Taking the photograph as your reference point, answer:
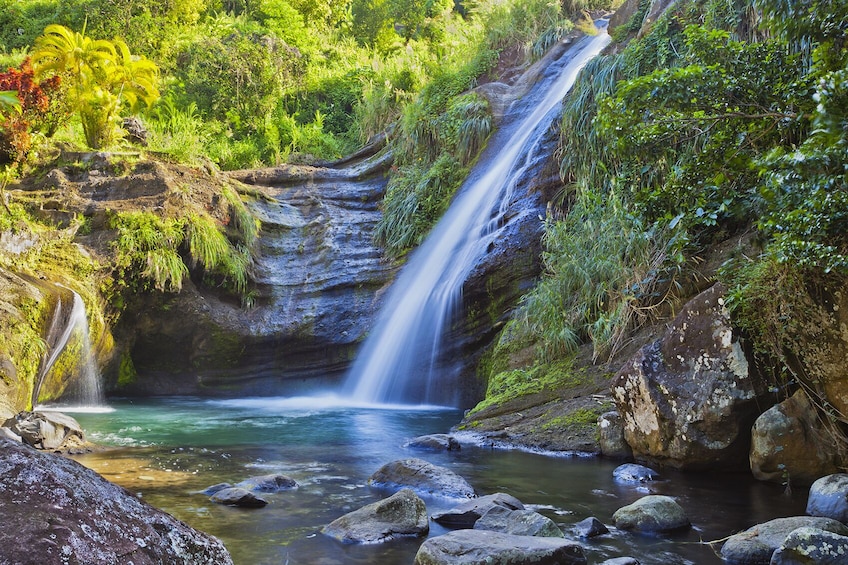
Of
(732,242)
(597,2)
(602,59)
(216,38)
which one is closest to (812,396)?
(732,242)

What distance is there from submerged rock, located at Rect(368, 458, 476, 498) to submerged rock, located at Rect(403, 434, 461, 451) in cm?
135

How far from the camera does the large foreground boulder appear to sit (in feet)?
11.7

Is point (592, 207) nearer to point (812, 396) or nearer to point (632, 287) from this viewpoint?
point (632, 287)

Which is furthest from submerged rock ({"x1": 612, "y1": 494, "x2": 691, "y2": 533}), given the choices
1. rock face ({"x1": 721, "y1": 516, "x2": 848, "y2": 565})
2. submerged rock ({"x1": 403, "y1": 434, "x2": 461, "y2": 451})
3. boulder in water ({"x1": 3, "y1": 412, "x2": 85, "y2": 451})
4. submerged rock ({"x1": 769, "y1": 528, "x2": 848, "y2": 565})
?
boulder in water ({"x1": 3, "y1": 412, "x2": 85, "y2": 451})

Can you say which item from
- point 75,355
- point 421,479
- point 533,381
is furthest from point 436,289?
point 421,479

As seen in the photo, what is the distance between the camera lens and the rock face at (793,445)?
543 centimetres

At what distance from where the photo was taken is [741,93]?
6.54 meters

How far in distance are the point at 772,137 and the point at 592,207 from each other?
9.70 feet

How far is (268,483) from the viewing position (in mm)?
5469

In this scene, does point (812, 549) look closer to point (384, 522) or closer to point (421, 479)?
point (384, 522)

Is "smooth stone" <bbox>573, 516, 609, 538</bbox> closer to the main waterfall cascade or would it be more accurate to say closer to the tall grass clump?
the tall grass clump

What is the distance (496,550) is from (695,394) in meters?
3.07

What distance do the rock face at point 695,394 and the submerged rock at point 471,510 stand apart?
6.40 ft

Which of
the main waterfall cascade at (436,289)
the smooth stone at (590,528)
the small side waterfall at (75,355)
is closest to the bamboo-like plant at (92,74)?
the small side waterfall at (75,355)
